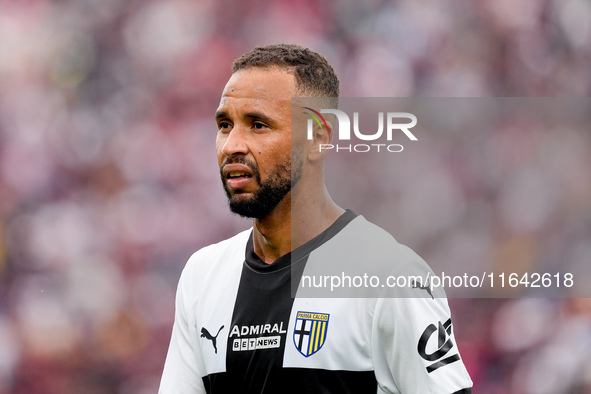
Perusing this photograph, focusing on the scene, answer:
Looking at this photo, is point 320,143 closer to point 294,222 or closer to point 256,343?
point 294,222

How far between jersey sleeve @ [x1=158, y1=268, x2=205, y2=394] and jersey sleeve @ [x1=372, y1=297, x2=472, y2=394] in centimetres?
66

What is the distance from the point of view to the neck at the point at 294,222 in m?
2.36

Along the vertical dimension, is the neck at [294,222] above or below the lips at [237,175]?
below

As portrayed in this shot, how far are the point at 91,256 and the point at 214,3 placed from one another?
1.93 m

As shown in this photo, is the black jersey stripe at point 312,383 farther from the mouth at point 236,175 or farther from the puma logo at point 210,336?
the mouth at point 236,175

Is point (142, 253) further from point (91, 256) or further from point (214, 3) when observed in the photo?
point (214, 3)

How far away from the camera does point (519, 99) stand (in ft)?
17.3

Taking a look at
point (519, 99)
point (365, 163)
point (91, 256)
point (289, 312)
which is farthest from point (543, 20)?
point (289, 312)

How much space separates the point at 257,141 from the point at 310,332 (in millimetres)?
571

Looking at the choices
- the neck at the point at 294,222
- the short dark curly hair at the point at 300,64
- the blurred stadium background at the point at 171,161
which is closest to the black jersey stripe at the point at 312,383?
the neck at the point at 294,222

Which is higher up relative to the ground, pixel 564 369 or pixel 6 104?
pixel 6 104

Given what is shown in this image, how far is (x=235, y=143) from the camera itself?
2234 mm

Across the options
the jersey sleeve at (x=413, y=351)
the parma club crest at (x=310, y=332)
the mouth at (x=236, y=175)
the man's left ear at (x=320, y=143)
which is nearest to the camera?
the jersey sleeve at (x=413, y=351)

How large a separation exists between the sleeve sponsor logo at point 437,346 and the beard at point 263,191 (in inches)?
23.4
